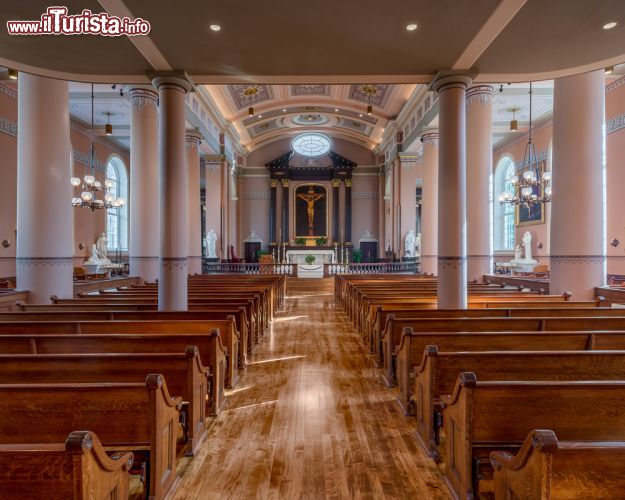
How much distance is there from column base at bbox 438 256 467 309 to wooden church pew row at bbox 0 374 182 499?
439cm

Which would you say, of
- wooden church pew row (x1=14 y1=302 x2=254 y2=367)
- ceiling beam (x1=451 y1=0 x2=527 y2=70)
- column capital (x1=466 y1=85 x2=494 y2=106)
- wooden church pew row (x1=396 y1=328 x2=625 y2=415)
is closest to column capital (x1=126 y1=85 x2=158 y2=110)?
wooden church pew row (x1=14 y1=302 x2=254 y2=367)

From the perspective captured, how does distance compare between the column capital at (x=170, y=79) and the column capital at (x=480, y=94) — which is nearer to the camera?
the column capital at (x=170, y=79)

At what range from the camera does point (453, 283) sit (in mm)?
5824

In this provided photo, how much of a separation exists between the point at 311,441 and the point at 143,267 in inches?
333

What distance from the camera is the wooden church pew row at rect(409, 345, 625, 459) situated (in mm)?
2986

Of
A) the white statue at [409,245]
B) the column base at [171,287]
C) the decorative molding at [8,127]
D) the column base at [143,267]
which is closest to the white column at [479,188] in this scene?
the white statue at [409,245]

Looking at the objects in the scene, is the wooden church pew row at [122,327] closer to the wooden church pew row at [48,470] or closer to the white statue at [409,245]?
the wooden church pew row at [48,470]

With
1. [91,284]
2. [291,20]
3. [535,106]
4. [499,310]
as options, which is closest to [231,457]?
[499,310]

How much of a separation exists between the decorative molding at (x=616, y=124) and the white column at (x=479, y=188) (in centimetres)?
399

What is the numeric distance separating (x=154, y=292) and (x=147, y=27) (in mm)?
4812

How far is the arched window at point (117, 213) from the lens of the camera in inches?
721

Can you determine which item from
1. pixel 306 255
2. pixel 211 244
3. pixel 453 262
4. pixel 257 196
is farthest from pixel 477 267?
pixel 257 196

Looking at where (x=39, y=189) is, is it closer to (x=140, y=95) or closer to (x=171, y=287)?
(x=171, y=287)

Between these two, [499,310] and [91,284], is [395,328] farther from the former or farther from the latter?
[91,284]
